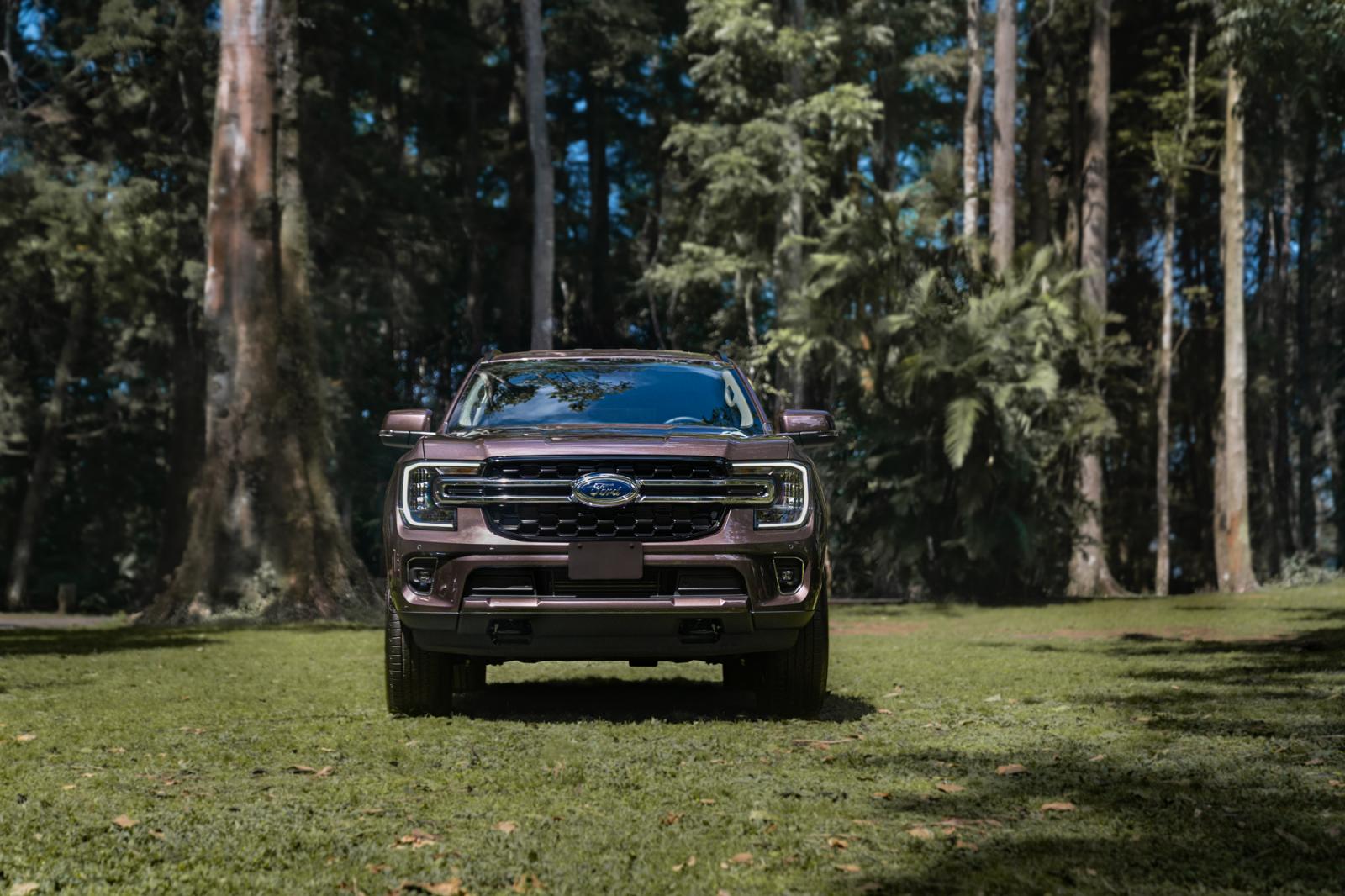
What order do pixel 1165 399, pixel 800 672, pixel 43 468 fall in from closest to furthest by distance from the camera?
pixel 800 672, pixel 43 468, pixel 1165 399

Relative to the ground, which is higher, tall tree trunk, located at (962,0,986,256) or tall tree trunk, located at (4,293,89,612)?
tall tree trunk, located at (962,0,986,256)

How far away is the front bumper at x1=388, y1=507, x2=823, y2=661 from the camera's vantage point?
812 centimetres

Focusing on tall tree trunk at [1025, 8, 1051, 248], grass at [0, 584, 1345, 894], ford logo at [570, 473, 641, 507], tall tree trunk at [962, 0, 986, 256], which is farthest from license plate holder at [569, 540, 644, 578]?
tall tree trunk at [1025, 8, 1051, 248]

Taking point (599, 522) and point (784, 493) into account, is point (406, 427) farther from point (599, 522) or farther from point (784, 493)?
point (784, 493)

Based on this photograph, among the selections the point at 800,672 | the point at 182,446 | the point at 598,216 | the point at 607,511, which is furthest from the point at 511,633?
the point at 598,216

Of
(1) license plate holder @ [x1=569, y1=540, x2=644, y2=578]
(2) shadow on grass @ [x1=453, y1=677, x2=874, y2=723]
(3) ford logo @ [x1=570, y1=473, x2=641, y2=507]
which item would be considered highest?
(3) ford logo @ [x1=570, y1=473, x2=641, y2=507]

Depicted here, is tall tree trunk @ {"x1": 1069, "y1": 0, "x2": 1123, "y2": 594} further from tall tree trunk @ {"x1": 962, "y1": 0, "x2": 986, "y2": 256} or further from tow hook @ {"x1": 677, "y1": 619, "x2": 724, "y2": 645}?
tow hook @ {"x1": 677, "y1": 619, "x2": 724, "y2": 645}

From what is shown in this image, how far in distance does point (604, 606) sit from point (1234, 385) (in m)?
26.8

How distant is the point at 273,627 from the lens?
18.8m

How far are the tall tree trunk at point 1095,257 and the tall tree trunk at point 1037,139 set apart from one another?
1.88 m

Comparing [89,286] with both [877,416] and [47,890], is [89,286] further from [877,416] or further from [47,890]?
[47,890]

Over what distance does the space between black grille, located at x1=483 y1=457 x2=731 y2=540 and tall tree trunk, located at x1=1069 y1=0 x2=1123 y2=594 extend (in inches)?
819

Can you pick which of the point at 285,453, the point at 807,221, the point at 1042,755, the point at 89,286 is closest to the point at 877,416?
the point at 285,453

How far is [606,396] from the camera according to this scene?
9.55 meters
